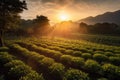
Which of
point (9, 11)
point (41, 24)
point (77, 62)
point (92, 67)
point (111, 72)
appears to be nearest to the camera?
point (111, 72)

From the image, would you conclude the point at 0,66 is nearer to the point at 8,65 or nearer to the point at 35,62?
the point at 8,65

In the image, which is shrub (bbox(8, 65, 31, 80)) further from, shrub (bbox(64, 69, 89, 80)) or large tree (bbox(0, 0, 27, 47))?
large tree (bbox(0, 0, 27, 47))

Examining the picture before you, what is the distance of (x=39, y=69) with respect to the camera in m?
16.1

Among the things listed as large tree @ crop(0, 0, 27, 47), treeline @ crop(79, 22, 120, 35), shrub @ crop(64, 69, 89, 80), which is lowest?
shrub @ crop(64, 69, 89, 80)

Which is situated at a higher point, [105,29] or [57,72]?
[105,29]

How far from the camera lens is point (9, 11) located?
32031 mm

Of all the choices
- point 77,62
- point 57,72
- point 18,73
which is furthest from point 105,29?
point 18,73

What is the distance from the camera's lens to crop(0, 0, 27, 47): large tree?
101ft

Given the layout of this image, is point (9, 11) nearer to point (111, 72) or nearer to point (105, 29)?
point (111, 72)

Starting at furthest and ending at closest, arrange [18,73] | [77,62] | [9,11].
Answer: [9,11] → [77,62] → [18,73]

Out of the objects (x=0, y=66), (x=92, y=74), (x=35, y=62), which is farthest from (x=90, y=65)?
(x=0, y=66)

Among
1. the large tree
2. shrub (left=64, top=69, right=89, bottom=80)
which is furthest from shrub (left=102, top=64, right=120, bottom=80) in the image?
the large tree

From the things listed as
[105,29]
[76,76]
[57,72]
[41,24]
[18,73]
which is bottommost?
[57,72]

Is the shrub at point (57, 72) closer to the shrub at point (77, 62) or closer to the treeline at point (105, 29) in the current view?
the shrub at point (77, 62)
